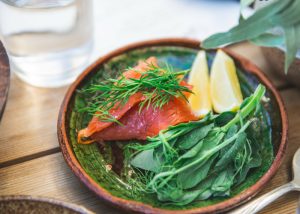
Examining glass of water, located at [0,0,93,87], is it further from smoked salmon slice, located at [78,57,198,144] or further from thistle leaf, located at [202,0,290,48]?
thistle leaf, located at [202,0,290,48]

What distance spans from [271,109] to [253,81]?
0.24 feet

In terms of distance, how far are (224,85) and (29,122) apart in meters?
0.38

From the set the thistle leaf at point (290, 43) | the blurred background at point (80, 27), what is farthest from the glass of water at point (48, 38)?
the thistle leaf at point (290, 43)

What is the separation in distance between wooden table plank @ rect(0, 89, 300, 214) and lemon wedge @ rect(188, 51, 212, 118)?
171 mm

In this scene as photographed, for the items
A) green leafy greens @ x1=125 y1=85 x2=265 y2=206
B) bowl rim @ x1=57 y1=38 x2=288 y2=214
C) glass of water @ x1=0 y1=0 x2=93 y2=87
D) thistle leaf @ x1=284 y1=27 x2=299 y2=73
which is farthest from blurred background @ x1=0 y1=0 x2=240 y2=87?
thistle leaf @ x1=284 y1=27 x2=299 y2=73

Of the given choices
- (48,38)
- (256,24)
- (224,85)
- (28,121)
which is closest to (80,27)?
(48,38)

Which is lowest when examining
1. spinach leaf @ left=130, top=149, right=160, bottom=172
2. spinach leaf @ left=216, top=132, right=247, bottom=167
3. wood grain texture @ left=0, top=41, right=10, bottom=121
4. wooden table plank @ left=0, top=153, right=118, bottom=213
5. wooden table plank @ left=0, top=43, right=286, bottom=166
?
wooden table plank @ left=0, top=153, right=118, bottom=213

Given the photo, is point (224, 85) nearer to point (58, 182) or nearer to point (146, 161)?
point (146, 161)

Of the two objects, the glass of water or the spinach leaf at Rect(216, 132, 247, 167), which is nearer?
the spinach leaf at Rect(216, 132, 247, 167)

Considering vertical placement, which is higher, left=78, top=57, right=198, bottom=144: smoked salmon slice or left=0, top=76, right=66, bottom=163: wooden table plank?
left=78, top=57, right=198, bottom=144: smoked salmon slice

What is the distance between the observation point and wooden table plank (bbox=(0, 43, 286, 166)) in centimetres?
87

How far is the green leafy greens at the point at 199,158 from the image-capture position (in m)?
0.73

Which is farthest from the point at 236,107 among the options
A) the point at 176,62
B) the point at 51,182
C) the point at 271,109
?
the point at 51,182

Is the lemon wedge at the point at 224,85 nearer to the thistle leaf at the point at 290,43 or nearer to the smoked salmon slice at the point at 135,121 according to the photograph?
the smoked salmon slice at the point at 135,121
